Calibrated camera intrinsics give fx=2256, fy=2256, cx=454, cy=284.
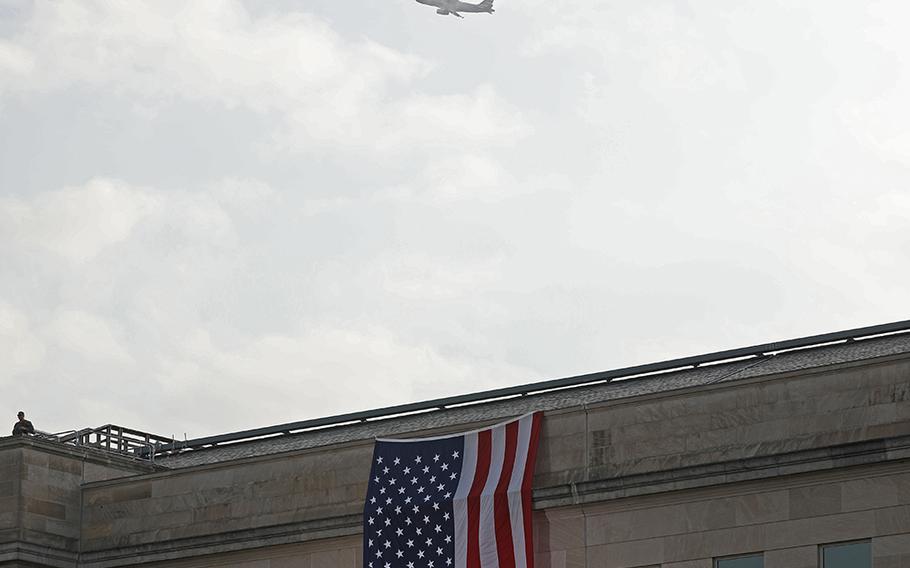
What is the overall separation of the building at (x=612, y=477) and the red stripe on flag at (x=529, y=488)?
0.26 m

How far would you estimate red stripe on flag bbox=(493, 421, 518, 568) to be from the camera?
5784 cm

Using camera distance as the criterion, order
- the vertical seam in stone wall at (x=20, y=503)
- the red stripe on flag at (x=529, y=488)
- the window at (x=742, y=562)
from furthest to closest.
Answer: the vertical seam in stone wall at (x=20, y=503), the red stripe on flag at (x=529, y=488), the window at (x=742, y=562)

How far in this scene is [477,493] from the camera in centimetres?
5891

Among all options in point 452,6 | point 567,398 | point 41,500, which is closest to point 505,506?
point 567,398

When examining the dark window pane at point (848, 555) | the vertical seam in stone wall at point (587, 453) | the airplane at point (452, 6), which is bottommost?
the dark window pane at point (848, 555)

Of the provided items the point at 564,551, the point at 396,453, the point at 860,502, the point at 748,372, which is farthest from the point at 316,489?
the point at 860,502

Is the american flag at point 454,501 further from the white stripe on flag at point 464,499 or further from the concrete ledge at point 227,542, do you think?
the concrete ledge at point 227,542

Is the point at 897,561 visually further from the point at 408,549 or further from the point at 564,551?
the point at 408,549

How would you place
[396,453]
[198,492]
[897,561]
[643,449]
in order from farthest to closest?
1. [198,492]
2. [396,453]
3. [643,449]
4. [897,561]

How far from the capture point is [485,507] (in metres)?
58.6

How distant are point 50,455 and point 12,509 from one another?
7.06ft

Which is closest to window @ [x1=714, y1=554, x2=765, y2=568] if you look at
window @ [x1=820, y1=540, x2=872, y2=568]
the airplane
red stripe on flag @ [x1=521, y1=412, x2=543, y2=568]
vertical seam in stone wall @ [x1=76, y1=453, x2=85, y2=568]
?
window @ [x1=820, y1=540, x2=872, y2=568]

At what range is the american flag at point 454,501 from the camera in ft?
191

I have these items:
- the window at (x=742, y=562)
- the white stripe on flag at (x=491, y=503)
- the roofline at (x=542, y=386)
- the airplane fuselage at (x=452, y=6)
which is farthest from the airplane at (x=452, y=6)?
the window at (x=742, y=562)
